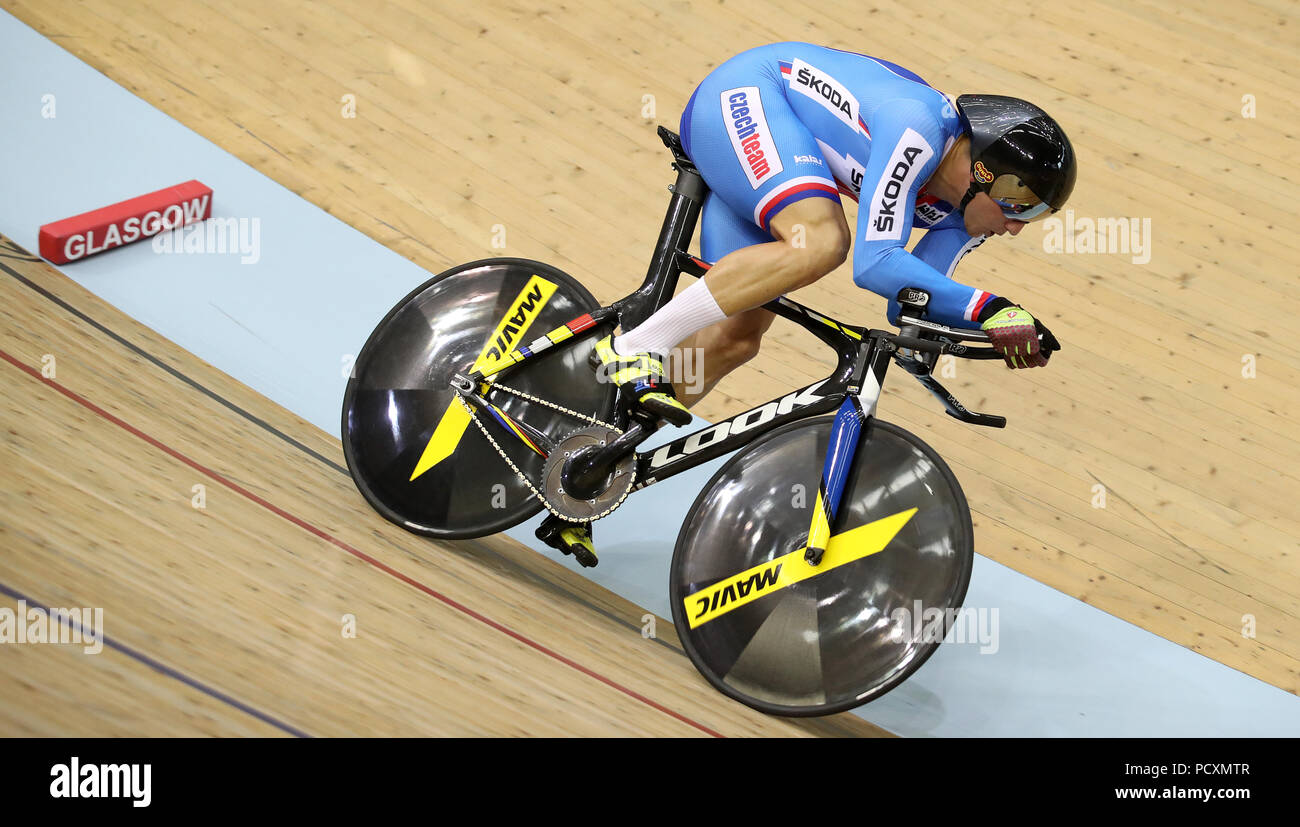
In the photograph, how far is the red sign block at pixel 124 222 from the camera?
437 centimetres

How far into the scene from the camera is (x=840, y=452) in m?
2.82

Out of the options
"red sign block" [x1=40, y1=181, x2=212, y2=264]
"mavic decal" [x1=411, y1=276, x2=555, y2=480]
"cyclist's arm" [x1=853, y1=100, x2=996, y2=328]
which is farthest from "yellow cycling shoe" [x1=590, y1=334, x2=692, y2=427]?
"red sign block" [x1=40, y1=181, x2=212, y2=264]

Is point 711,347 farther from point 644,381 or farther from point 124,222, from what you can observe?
point 124,222

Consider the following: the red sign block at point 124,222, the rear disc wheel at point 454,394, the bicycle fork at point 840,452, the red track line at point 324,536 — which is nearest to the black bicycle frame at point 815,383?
the bicycle fork at point 840,452

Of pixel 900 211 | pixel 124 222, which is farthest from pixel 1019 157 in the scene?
pixel 124 222

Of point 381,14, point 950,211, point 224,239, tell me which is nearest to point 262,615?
point 950,211

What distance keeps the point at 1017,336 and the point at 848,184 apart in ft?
2.17

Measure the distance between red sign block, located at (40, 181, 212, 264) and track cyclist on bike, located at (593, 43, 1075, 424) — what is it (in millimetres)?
2249

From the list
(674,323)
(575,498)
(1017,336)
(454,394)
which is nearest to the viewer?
(1017,336)

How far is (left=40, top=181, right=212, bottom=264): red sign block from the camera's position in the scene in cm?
437

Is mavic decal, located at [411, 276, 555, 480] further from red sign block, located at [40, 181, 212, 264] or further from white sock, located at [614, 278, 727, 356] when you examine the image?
red sign block, located at [40, 181, 212, 264]

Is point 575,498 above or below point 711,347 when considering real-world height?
below

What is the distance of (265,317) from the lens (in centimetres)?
443
